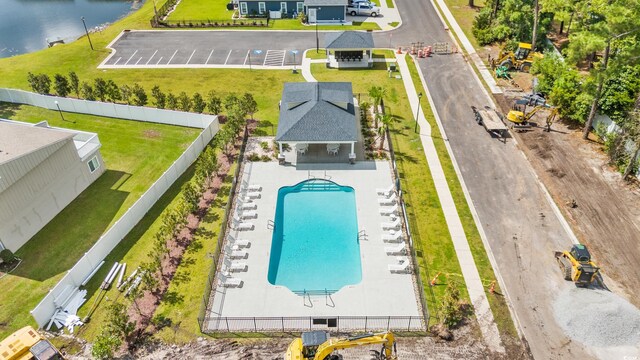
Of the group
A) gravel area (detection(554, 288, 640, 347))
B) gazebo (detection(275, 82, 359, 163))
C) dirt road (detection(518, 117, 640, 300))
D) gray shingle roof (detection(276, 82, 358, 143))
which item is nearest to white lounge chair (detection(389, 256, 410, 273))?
gravel area (detection(554, 288, 640, 347))

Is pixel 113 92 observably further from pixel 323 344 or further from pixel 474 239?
pixel 474 239

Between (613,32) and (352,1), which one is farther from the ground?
(613,32)

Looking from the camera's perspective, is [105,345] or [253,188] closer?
[105,345]

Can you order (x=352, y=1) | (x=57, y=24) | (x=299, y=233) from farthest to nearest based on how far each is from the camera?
1. (x=57, y=24)
2. (x=352, y=1)
3. (x=299, y=233)

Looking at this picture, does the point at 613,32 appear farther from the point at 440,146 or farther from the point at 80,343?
the point at 80,343

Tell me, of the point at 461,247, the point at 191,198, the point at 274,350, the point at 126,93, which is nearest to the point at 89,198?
the point at 191,198

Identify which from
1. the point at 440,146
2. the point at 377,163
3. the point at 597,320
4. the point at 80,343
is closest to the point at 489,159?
the point at 440,146

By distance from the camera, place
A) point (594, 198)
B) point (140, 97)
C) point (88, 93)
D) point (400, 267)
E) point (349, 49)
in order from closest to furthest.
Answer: point (400, 267) < point (594, 198) < point (140, 97) < point (88, 93) < point (349, 49)
